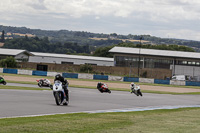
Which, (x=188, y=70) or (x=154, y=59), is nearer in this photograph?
(x=188, y=70)

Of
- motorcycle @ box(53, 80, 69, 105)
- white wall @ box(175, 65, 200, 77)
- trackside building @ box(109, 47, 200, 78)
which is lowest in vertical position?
motorcycle @ box(53, 80, 69, 105)

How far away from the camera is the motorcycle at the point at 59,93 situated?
57.1 feet

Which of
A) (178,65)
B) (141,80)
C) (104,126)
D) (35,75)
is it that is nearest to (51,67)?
(35,75)

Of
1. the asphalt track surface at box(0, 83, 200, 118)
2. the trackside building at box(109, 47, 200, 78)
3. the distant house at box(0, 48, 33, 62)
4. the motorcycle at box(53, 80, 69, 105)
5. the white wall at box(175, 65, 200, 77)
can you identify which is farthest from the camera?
the distant house at box(0, 48, 33, 62)

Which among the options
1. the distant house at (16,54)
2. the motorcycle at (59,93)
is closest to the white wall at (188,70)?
the distant house at (16,54)

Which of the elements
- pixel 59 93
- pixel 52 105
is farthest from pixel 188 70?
pixel 52 105

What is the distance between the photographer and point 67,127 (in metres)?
10.1

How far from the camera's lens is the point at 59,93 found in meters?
17.8

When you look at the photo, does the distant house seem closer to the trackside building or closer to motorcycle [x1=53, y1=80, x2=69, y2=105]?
the trackside building

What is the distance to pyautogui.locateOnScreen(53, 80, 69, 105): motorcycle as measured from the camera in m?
17.4

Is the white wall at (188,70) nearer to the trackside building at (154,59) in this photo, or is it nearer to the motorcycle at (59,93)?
the trackside building at (154,59)

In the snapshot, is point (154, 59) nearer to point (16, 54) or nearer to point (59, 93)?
point (16, 54)

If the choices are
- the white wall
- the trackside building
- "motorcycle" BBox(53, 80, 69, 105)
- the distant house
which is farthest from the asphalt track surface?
the distant house

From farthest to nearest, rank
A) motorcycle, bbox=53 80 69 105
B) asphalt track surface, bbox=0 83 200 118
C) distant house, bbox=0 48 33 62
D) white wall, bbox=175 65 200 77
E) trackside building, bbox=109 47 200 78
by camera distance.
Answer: distant house, bbox=0 48 33 62
trackside building, bbox=109 47 200 78
white wall, bbox=175 65 200 77
motorcycle, bbox=53 80 69 105
asphalt track surface, bbox=0 83 200 118
